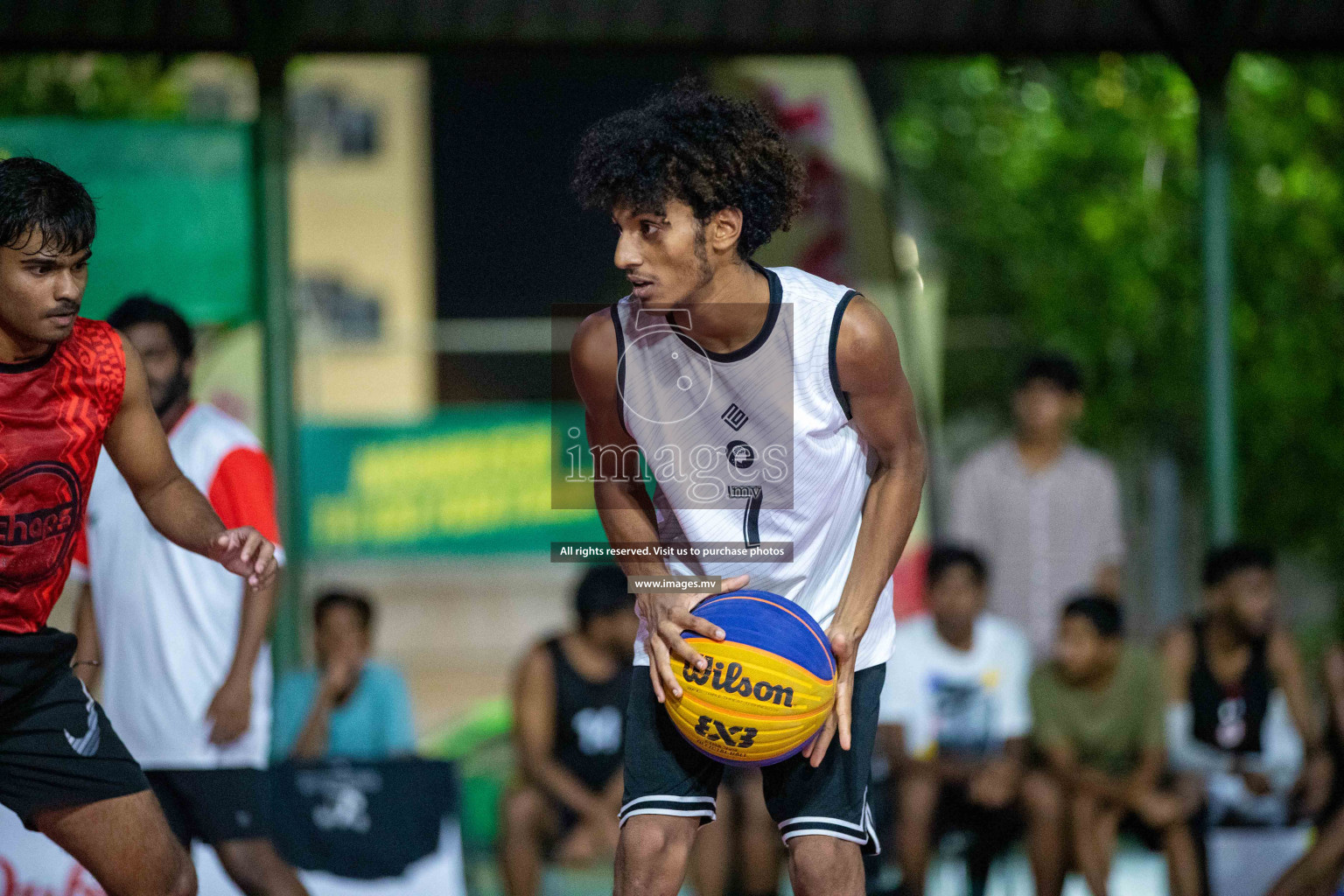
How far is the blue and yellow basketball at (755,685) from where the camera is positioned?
364 centimetres

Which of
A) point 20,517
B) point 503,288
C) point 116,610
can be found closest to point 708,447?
point 20,517

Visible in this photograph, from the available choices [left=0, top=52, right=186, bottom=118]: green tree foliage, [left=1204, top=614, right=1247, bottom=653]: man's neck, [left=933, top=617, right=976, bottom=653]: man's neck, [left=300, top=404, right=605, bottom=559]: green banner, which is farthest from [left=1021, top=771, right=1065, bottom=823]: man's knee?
[left=0, top=52, right=186, bottom=118]: green tree foliage

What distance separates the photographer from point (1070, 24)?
7.61 meters

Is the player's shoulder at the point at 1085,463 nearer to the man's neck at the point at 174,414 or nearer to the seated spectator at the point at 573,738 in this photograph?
the seated spectator at the point at 573,738

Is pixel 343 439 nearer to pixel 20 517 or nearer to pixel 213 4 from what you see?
pixel 213 4

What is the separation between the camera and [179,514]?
411 centimetres

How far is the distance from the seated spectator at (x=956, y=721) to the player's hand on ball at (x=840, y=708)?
118 inches

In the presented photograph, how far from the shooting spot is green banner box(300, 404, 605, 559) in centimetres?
1232

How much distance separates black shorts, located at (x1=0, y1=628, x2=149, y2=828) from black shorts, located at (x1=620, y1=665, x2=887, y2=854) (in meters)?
1.38

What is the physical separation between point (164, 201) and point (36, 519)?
144 inches

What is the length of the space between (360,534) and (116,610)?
770 cm

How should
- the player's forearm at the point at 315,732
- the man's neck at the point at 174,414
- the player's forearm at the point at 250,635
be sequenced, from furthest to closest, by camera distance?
the player's forearm at the point at 315,732
the man's neck at the point at 174,414
the player's forearm at the point at 250,635

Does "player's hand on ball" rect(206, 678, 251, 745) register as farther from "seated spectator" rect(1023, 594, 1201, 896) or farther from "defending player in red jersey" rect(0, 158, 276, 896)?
"seated spectator" rect(1023, 594, 1201, 896)

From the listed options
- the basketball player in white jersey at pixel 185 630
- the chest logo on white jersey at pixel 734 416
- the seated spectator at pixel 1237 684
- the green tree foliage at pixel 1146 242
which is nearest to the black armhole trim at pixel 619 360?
the chest logo on white jersey at pixel 734 416
